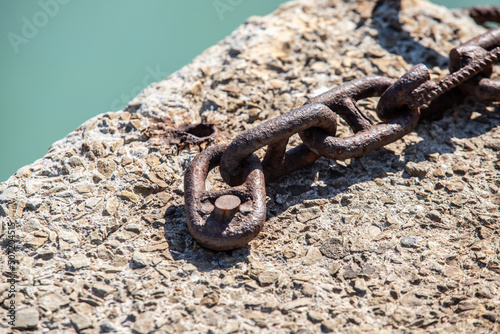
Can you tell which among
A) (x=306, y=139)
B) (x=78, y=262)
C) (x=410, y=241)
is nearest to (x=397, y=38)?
(x=306, y=139)

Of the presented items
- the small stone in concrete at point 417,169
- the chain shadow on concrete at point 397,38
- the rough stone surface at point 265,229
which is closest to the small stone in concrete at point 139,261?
the rough stone surface at point 265,229

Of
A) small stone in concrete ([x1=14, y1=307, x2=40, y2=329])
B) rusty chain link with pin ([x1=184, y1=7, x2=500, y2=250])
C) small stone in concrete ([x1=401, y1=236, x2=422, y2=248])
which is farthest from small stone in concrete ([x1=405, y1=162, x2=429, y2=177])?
small stone in concrete ([x1=14, y1=307, x2=40, y2=329])

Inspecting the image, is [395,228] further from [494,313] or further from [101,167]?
[101,167]

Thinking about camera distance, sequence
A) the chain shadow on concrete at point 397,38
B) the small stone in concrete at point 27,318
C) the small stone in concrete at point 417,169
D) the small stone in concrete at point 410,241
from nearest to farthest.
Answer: the small stone in concrete at point 27,318, the small stone in concrete at point 410,241, the small stone in concrete at point 417,169, the chain shadow on concrete at point 397,38

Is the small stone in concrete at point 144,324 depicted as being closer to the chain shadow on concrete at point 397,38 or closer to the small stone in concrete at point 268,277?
the small stone in concrete at point 268,277

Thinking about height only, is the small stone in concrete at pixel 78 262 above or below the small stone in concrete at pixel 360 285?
above

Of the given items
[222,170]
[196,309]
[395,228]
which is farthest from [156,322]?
[395,228]
